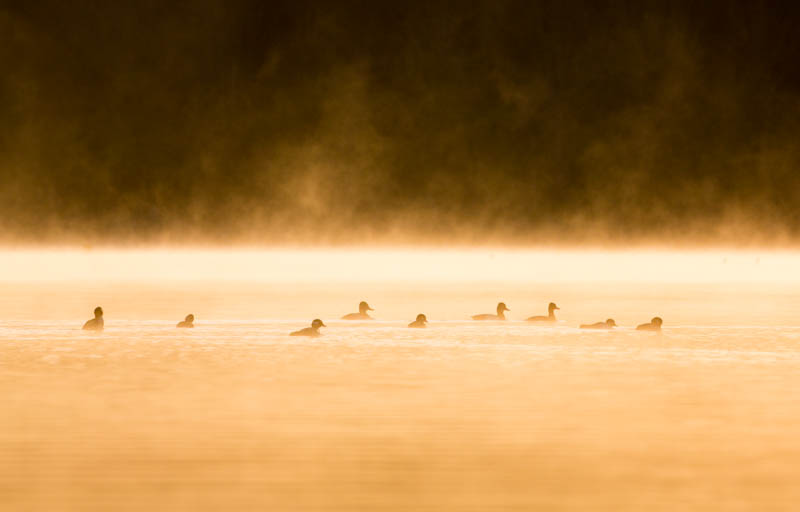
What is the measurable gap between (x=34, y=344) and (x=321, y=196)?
65.2m

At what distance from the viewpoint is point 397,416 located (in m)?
11.6

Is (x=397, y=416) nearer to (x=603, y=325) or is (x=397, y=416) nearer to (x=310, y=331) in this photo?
(x=310, y=331)

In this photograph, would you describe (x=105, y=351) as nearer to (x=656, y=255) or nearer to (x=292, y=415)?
(x=292, y=415)

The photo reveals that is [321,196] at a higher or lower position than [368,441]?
higher

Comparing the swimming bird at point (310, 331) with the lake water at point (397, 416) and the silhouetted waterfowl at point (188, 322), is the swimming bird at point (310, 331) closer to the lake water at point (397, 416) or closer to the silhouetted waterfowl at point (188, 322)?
the lake water at point (397, 416)

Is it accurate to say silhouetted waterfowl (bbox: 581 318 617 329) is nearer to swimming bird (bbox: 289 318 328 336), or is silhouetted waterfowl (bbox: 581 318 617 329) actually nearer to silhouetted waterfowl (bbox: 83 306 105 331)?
swimming bird (bbox: 289 318 328 336)

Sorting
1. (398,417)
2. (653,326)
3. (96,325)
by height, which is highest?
(96,325)

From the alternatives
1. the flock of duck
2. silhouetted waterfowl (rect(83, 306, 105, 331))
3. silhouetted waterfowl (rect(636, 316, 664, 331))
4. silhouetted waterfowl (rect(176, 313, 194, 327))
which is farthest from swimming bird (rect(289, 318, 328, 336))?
silhouetted waterfowl (rect(636, 316, 664, 331))

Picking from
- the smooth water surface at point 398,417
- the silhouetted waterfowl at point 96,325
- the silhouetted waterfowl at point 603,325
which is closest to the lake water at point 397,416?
the smooth water surface at point 398,417

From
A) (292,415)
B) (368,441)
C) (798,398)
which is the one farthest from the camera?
(798,398)

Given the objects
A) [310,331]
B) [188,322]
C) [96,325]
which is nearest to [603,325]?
[310,331]

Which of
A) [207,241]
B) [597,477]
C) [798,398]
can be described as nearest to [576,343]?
[798,398]

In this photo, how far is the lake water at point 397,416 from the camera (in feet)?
29.7

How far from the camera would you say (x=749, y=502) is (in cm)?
883
